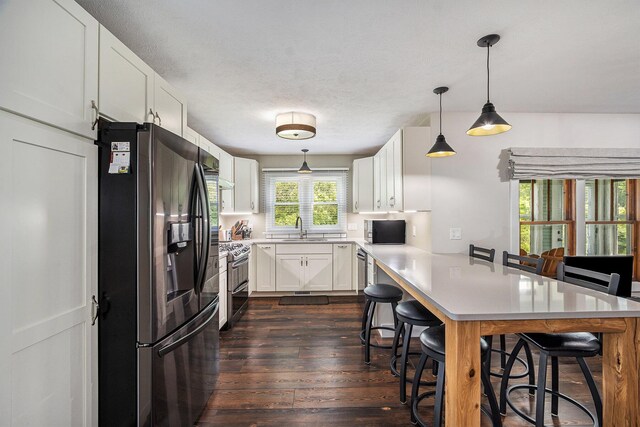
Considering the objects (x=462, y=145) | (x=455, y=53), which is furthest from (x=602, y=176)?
(x=455, y=53)

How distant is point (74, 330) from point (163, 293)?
365mm

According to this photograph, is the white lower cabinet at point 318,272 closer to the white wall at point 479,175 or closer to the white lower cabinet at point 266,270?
the white lower cabinet at point 266,270

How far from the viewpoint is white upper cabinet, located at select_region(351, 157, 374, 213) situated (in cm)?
484

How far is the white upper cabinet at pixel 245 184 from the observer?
191 inches

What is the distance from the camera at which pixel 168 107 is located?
7.25 ft

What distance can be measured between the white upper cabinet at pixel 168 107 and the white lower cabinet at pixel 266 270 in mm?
2680

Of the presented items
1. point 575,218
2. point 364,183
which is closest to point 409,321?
point 575,218

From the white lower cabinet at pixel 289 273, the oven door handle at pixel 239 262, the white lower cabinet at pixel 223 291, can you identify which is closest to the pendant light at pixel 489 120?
the white lower cabinet at pixel 223 291

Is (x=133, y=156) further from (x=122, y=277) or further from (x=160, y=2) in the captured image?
(x=160, y=2)

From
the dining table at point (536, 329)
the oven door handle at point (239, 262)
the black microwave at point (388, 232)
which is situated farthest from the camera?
the black microwave at point (388, 232)

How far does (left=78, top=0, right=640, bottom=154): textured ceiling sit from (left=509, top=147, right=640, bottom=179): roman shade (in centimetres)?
43

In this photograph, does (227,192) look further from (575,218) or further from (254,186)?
(575,218)

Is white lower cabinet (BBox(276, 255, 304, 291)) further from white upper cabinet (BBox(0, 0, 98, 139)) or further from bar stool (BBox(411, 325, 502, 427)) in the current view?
white upper cabinet (BBox(0, 0, 98, 139))

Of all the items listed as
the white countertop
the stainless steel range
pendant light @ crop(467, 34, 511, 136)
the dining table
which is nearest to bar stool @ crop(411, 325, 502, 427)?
the dining table
